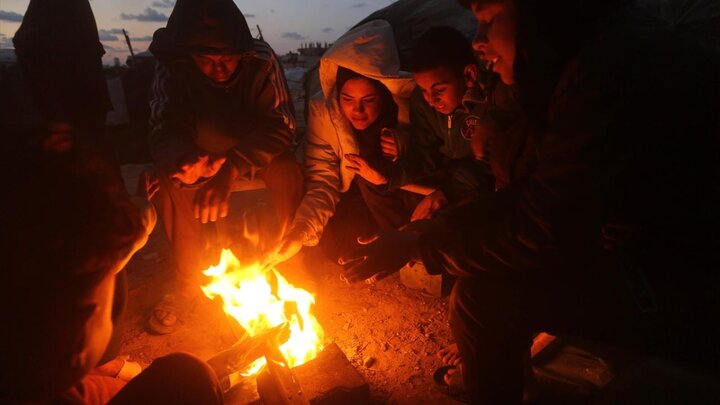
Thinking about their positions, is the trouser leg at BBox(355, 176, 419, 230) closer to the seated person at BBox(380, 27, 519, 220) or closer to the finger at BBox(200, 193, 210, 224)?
the seated person at BBox(380, 27, 519, 220)

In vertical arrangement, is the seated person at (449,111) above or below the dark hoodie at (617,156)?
below

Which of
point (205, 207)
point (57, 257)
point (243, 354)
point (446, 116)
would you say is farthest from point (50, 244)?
point (446, 116)

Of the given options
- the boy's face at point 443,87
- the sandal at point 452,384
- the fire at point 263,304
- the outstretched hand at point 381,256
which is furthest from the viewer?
the boy's face at point 443,87

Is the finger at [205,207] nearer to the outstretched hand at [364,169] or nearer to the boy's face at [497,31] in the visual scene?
the outstretched hand at [364,169]

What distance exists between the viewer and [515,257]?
7.13 ft

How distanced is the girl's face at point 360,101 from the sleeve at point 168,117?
148 cm

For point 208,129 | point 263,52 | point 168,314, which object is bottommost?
point 168,314

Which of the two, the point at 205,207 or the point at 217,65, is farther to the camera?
the point at 217,65

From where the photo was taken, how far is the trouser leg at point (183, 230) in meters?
4.13

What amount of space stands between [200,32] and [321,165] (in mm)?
1631

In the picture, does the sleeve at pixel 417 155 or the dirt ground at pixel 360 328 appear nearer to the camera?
the dirt ground at pixel 360 328

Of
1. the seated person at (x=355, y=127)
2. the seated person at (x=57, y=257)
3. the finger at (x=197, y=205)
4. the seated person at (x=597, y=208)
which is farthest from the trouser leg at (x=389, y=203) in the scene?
the seated person at (x=57, y=257)

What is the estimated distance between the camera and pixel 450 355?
3.50 metres

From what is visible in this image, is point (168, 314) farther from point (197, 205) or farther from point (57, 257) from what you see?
point (57, 257)
